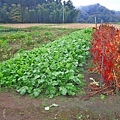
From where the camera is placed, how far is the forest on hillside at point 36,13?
3619 cm

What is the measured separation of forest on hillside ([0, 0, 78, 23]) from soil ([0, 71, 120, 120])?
3227 cm

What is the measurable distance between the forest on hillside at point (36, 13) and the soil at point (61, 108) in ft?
106

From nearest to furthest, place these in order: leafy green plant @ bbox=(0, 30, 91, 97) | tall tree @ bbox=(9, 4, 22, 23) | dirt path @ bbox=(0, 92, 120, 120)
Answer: dirt path @ bbox=(0, 92, 120, 120)
leafy green plant @ bbox=(0, 30, 91, 97)
tall tree @ bbox=(9, 4, 22, 23)

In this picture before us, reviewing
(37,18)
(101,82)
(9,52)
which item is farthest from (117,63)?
(37,18)

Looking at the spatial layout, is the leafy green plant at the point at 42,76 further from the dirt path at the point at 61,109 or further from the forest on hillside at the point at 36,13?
the forest on hillside at the point at 36,13

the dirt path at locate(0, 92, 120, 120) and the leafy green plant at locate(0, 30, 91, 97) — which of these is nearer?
the dirt path at locate(0, 92, 120, 120)

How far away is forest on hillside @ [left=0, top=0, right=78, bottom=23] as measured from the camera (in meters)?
36.2

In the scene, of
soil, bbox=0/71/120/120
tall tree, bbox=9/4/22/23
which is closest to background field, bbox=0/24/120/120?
soil, bbox=0/71/120/120

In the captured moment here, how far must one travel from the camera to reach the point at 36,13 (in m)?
38.3

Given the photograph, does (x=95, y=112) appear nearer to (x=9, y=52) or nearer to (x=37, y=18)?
(x=9, y=52)

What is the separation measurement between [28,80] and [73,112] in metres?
1.17

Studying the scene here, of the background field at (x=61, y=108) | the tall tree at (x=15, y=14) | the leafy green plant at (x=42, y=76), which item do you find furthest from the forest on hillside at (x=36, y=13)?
the background field at (x=61, y=108)

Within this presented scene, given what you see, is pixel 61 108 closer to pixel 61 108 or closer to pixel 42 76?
pixel 61 108

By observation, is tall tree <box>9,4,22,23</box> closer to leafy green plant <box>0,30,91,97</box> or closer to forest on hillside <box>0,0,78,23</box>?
forest on hillside <box>0,0,78,23</box>
